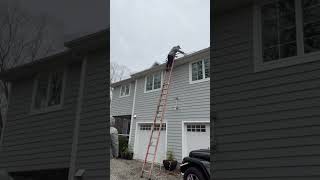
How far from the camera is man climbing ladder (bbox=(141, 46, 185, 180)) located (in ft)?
1.70

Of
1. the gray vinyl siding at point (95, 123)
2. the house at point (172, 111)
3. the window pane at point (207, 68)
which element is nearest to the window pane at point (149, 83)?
the house at point (172, 111)

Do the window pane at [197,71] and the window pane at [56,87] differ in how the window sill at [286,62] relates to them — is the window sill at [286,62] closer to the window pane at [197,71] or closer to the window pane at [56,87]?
the window pane at [197,71]

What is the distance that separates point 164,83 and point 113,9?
17 cm

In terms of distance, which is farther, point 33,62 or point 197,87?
point 197,87

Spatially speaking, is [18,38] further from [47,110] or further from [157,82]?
[157,82]

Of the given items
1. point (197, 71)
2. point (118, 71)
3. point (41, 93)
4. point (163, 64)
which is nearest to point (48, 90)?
point (41, 93)

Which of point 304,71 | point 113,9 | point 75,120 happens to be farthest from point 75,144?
point 304,71

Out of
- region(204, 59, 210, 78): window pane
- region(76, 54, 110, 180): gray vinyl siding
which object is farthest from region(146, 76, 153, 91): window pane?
region(76, 54, 110, 180): gray vinyl siding

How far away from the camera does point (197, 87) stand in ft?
1.89

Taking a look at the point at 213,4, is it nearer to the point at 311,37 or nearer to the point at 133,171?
the point at 311,37

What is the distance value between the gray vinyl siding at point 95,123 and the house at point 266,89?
0.86ft

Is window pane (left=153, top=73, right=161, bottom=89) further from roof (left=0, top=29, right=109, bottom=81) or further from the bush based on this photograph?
roof (left=0, top=29, right=109, bottom=81)

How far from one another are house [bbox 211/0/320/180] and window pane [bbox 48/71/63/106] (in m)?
0.30

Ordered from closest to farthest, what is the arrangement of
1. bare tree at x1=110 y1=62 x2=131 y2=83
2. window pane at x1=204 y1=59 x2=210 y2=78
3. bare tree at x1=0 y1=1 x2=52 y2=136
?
bare tree at x1=0 y1=1 x2=52 y2=136
bare tree at x1=110 y1=62 x2=131 y2=83
window pane at x1=204 y1=59 x2=210 y2=78
